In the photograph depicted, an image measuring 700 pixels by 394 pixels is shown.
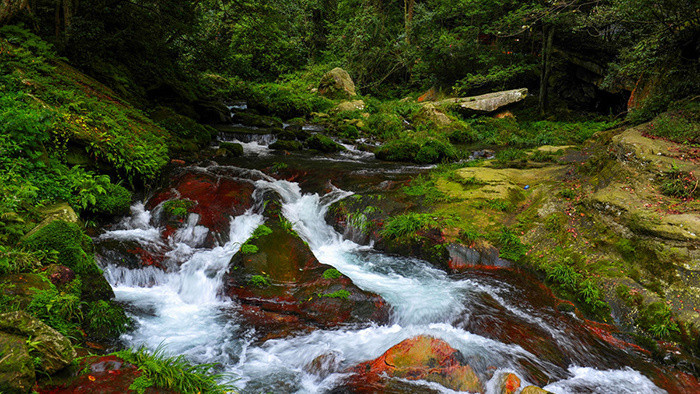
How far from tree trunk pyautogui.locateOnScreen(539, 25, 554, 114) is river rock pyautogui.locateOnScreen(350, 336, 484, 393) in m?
20.2

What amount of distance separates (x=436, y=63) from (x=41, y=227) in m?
24.9

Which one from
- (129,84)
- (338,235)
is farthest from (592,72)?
(129,84)

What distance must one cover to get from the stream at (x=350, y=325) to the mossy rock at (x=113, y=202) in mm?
327

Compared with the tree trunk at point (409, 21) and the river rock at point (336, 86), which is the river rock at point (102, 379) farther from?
the tree trunk at point (409, 21)

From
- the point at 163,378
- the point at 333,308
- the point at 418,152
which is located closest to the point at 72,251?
the point at 163,378

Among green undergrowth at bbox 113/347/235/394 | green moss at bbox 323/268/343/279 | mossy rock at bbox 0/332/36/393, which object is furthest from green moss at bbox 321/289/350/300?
mossy rock at bbox 0/332/36/393

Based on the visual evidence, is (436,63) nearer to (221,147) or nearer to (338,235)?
(221,147)

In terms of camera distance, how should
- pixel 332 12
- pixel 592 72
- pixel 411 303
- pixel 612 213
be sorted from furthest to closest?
pixel 332 12 → pixel 592 72 → pixel 612 213 → pixel 411 303

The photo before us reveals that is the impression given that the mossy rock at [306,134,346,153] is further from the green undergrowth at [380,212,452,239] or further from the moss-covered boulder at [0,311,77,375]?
the moss-covered boulder at [0,311,77,375]

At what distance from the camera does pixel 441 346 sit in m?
4.86

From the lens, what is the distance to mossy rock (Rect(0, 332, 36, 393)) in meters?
2.63


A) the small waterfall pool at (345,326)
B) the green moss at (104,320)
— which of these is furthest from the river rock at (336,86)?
the green moss at (104,320)

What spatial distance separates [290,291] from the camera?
6340 mm

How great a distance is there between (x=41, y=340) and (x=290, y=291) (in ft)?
12.1
